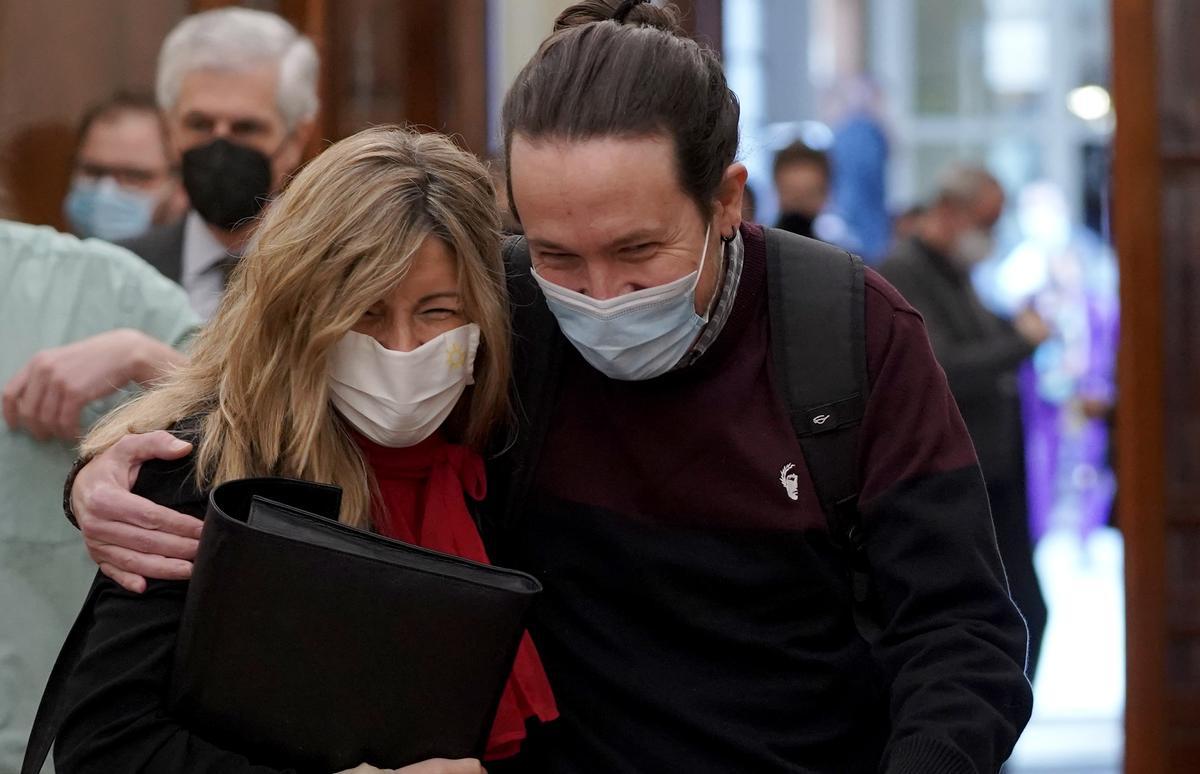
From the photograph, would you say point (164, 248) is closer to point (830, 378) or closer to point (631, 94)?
point (631, 94)

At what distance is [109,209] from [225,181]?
85cm

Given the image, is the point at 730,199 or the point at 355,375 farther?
the point at 730,199

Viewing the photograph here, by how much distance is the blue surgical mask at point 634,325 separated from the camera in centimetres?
187

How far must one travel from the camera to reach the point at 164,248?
3.19m

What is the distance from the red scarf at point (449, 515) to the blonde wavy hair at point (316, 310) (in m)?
0.06

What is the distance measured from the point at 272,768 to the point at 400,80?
3.61 meters

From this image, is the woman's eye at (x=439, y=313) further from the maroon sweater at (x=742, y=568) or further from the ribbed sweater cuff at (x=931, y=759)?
the ribbed sweater cuff at (x=931, y=759)

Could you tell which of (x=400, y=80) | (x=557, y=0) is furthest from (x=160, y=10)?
(x=557, y=0)

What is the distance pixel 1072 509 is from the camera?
1145 cm

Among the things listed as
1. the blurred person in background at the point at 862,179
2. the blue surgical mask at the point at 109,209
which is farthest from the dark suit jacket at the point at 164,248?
the blurred person in background at the point at 862,179

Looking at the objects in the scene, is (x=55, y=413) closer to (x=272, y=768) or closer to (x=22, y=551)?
(x=22, y=551)

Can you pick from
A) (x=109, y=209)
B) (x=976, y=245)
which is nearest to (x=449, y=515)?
(x=109, y=209)

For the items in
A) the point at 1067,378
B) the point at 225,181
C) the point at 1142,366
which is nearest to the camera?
the point at 225,181

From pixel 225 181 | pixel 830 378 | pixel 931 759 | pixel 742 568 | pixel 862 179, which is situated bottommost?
pixel 862 179
